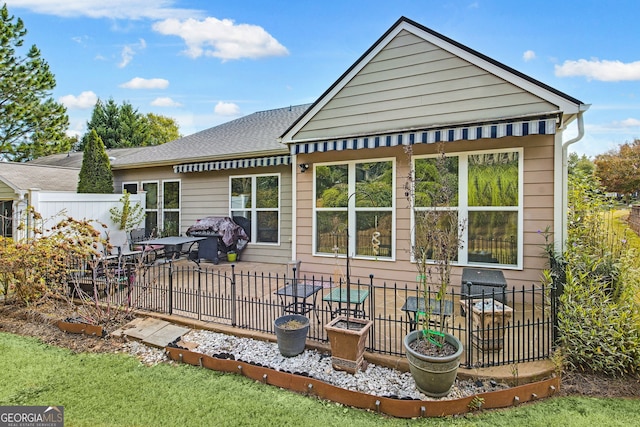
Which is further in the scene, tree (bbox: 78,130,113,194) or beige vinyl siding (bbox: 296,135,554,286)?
tree (bbox: 78,130,113,194)

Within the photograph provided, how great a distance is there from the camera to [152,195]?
475 inches

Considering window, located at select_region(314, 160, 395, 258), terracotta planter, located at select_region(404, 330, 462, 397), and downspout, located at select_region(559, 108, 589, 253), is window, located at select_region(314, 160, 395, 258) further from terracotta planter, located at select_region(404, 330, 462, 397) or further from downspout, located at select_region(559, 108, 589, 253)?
terracotta planter, located at select_region(404, 330, 462, 397)

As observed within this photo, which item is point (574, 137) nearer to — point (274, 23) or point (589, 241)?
point (589, 241)

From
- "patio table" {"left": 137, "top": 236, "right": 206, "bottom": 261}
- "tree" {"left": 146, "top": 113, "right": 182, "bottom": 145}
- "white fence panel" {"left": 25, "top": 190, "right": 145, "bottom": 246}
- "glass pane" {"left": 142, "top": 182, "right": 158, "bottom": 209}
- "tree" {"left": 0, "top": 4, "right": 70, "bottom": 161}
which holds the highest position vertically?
"tree" {"left": 146, "top": 113, "right": 182, "bottom": 145}

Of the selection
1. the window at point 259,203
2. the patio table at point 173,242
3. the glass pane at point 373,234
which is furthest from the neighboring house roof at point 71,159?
the glass pane at point 373,234

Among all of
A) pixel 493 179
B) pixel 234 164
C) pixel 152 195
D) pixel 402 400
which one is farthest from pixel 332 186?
pixel 152 195

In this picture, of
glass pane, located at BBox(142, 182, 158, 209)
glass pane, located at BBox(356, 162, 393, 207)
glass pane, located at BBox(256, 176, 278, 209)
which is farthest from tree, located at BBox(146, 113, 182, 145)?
glass pane, located at BBox(356, 162, 393, 207)

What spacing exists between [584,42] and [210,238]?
14126 mm

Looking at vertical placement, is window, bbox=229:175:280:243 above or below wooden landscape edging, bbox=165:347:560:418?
above

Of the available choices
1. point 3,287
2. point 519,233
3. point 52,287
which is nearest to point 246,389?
point 52,287

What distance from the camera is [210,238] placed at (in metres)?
9.17

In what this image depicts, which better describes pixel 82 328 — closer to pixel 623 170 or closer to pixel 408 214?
pixel 408 214

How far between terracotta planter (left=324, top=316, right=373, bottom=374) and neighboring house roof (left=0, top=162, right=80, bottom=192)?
35.8 ft

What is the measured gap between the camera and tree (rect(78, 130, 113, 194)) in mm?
11469
